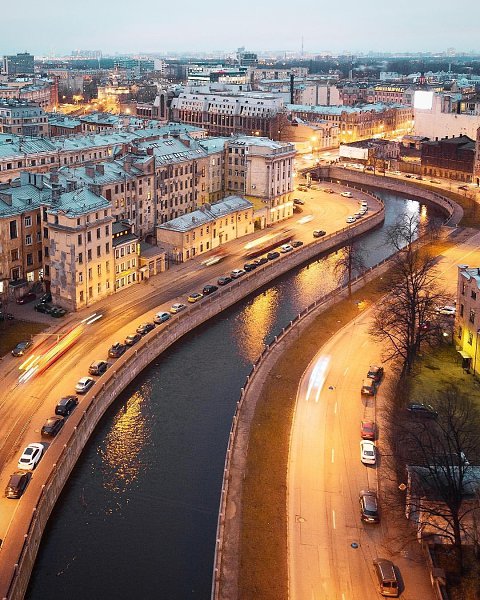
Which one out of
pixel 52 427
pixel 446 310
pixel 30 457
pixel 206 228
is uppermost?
pixel 206 228

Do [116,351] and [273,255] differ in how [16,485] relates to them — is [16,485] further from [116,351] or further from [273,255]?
[273,255]

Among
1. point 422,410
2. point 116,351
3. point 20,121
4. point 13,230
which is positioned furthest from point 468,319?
point 20,121

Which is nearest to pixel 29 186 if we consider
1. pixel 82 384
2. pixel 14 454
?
pixel 82 384

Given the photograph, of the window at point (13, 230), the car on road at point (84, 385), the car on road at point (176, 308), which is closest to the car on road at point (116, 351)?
the car on road at point (84, 385)

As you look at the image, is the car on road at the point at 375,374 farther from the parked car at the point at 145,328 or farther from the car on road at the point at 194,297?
the car on road at the point at 194,297

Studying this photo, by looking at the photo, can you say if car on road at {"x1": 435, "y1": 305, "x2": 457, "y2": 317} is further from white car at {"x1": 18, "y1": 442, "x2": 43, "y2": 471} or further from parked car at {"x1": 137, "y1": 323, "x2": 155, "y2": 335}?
white car at {"x1": 18, "y1": 442, "x2": 43, "y2": 471}

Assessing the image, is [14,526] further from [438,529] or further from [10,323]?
[10,323]

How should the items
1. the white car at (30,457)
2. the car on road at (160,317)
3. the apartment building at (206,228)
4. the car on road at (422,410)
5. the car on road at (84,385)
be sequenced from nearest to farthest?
the white car at (30,457), the car on road at (422,410), the car on road at (84,385), the car on road at (160,317), the apartment building at (206,228)
